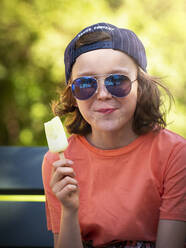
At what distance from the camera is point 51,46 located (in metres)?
4.79

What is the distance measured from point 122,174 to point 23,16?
145 inches

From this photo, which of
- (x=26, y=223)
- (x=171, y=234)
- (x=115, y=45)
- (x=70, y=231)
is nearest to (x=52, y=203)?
(x=70, y=231)

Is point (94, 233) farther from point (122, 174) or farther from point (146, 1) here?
point (146, 1)

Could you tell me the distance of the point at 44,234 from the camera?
2.61 metres

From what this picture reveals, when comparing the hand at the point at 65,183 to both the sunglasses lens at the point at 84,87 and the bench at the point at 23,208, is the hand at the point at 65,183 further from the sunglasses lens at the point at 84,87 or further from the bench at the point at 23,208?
the bench at the point at 23,208

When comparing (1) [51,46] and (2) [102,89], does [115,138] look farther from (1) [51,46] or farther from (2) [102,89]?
(1) [51,46]

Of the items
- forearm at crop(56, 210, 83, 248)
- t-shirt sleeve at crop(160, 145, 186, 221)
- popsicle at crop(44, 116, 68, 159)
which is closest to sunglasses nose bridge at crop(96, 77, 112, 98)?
popsicle at crop(44, 116, 68, 159)

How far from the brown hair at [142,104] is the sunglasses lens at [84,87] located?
0.22 meters

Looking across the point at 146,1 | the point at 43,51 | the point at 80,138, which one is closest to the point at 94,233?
the point at 80,138

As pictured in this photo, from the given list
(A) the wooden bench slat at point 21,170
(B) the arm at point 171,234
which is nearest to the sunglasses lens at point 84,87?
(B) the arm at point 171,234

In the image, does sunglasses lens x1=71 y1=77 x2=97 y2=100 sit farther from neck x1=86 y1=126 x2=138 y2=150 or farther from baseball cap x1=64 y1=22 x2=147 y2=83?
neck x1=86 y1=126 x2=138 y2=150

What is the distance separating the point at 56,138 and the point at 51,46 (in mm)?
3162

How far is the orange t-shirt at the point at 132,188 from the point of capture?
1.95 metres

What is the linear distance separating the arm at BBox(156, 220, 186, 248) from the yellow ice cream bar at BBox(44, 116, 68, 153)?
70 centimetres
